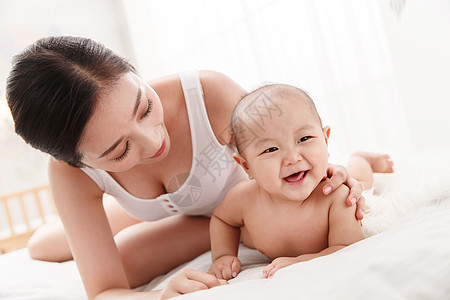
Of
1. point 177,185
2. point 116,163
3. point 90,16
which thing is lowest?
point 177,185

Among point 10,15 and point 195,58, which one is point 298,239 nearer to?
point 195,58

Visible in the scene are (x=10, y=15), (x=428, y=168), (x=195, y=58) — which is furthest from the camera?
(x=10, y=15)

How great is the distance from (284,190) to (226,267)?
0.80 feet

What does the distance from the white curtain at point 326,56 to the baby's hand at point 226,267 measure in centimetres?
98

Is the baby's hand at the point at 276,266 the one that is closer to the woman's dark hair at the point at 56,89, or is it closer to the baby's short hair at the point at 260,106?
the baby's short hair at the point at 260,106

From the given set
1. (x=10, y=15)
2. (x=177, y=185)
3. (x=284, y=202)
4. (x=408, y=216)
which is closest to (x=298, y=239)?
(x=284, y=202)

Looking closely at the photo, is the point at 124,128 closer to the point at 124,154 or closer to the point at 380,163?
the point at 124,154

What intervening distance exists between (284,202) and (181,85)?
1.82 feet

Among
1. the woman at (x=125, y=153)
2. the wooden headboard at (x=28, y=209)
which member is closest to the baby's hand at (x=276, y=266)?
the woman at (x=125, y=153)

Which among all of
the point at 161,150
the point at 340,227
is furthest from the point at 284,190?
the point at 161,150

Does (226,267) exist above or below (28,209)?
above

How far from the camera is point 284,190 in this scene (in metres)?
0.91

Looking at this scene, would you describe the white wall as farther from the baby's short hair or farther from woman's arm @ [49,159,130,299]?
woman's arm @ [49,159,130,299]

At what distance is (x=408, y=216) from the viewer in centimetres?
94
